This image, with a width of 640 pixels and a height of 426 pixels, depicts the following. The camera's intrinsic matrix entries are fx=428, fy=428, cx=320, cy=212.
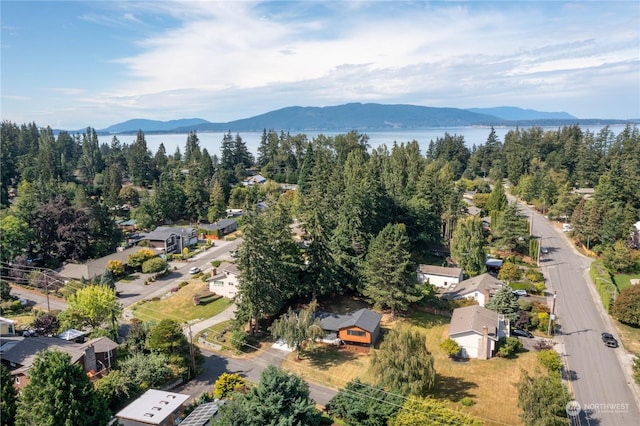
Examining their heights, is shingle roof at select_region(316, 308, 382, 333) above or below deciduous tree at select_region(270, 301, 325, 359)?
below

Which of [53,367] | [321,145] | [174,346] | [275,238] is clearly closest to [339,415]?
[174,346]

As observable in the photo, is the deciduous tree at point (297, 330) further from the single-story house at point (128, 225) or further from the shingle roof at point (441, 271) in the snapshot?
the single-story house at point (128, 225)

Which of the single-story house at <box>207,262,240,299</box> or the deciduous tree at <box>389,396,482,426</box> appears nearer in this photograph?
the deciduous tree at <box>389,396,482,426</box>

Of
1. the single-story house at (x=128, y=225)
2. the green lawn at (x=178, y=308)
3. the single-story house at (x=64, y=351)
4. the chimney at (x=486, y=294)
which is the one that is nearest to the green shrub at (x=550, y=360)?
the chimney at (x=486, y=294)

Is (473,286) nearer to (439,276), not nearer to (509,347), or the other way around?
(439,276)

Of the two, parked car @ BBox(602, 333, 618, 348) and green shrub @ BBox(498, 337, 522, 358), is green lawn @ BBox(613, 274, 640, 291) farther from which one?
green shrub @ BBox(498, 337, 522, 358)

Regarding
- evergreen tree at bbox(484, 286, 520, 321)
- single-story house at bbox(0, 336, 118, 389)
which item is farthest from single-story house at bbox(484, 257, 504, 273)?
single-story house at bbox(0, 336, 118, 389)
